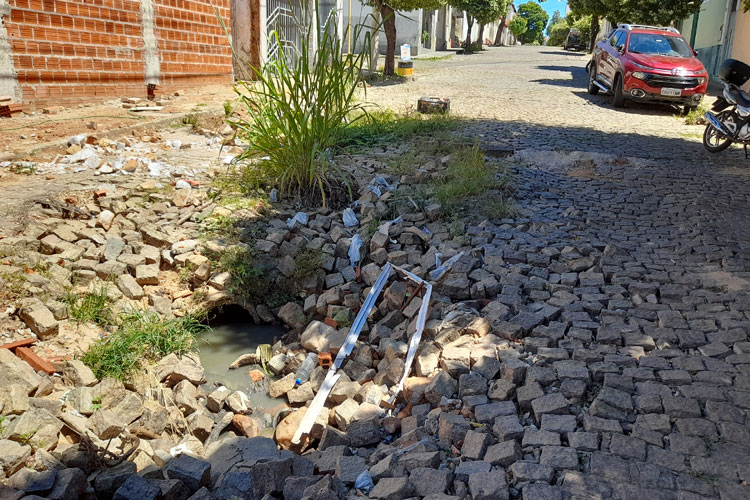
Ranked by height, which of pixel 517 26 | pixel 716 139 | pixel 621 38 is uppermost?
pixel 517 26

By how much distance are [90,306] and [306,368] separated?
1544mm

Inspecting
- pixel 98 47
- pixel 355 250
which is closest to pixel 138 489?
pixel 355 250

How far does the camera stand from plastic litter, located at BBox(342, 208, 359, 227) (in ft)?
18.0

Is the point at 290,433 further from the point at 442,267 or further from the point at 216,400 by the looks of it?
the point at 442,267

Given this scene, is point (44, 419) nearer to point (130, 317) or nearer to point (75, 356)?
point (75, 356)

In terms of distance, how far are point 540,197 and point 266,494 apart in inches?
171

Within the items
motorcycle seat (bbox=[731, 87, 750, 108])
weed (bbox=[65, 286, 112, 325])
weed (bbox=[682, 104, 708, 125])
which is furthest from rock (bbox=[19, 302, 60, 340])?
weed (bbox=[682, 104, 708, 125])

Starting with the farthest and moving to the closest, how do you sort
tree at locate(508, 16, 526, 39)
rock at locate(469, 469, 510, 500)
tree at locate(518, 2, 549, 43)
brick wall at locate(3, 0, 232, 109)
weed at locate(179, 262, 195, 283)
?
tree at locate(518, 2, 549, 43) → tree at locate(508, 16, 526, 39) → brick wall at locate(3, 0, 232, 109) → weed at locate(179, 262, 195, 283) → rock at locate(469, 469, 510, 500)

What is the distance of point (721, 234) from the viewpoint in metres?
5.05

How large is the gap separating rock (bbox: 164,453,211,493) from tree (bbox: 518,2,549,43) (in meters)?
93.7

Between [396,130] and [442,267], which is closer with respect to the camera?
[442,267]

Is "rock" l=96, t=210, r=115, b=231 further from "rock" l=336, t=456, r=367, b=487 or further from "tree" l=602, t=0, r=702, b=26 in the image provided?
"tree" l=602, t=0, r=702, b=26

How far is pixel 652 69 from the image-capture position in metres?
11.7

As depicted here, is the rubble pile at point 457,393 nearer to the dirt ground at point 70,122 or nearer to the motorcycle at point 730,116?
the dirt ground at point 70,122
